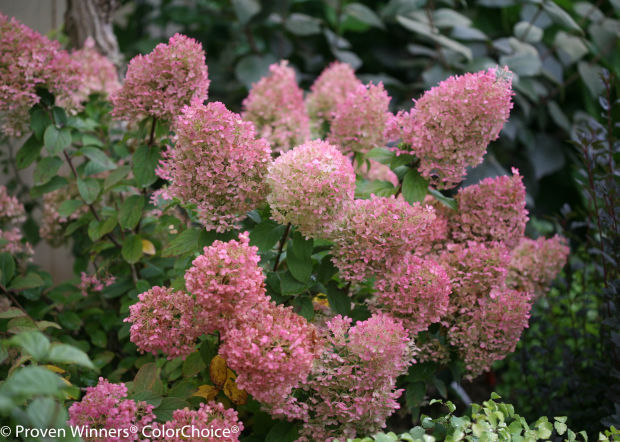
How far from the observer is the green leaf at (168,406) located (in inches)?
34.5

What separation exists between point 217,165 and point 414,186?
40cm

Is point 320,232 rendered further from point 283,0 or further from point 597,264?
point 283,0

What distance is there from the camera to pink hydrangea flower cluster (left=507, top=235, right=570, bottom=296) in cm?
127

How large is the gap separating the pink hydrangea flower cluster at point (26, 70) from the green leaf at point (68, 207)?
0.20m

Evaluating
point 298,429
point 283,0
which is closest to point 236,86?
point 283,0

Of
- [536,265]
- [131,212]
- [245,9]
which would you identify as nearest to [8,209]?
[131,212]

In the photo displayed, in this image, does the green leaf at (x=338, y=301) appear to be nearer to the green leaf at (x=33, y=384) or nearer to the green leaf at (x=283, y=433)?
the green leaf at (x=283, y=433)

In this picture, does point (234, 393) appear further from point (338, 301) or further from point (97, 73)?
point (97, 73)

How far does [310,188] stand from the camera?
83 centimetres

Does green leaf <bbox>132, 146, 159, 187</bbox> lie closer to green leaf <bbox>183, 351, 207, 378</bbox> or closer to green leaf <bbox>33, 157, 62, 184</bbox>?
green leaf <bbox>33, 157, 62, 184</bbox>

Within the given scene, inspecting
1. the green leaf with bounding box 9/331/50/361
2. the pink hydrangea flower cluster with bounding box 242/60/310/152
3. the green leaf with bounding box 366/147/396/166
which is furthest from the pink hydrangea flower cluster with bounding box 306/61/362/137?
the green leaf with bounding box 9/331/50/361

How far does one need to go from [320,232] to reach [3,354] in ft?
1.86

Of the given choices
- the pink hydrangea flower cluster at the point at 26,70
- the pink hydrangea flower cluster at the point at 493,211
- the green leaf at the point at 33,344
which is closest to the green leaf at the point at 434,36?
the pink hydrangea flower cluster at the point at 493,211

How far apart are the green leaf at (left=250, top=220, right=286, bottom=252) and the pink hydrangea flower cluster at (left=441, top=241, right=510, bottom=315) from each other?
35 cm
